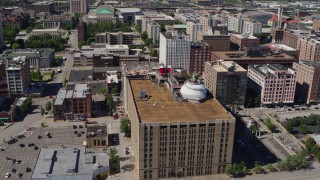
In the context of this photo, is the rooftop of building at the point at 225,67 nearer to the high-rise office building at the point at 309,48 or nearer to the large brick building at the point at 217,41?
the large brick building at the point at 217,41

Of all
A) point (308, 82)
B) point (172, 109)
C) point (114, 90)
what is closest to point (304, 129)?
point (308, 82)

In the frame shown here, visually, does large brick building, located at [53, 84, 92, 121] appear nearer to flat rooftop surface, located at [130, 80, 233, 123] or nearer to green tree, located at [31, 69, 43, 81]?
flat rooftop surface, located at [130, 80, 233, 123]

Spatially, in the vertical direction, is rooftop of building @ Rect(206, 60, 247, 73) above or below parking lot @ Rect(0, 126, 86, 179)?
above

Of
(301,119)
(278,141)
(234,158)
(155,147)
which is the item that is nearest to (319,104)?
(301,119)

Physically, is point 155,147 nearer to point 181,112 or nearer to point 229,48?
point 181,112

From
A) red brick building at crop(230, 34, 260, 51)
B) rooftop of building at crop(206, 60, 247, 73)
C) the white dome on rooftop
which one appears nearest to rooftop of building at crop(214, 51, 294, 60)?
rooftop of building at crop(206, 60, 247, 73)

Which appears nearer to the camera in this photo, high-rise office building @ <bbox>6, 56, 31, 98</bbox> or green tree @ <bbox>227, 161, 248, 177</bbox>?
green tree @ <bbox>227, 161, 248, 177</bbox>
